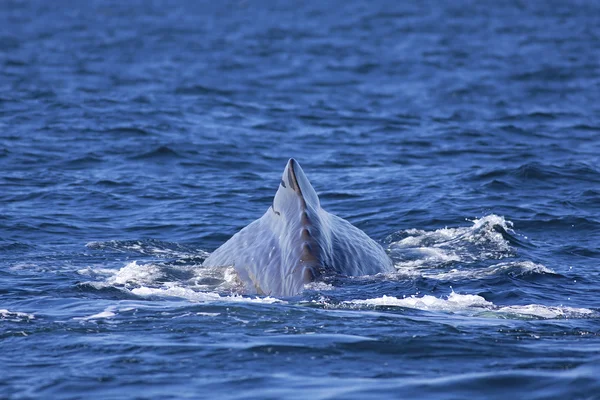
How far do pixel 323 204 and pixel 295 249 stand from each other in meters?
6.97

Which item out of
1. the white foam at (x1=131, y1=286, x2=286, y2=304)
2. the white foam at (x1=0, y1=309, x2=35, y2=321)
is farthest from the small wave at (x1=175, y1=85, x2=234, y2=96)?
the white foam at (x1=0, y1=309, x2=35, y2=321)

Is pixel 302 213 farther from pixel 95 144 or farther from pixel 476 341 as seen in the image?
pixel 95 144

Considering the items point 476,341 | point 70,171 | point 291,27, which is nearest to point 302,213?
point 476,341

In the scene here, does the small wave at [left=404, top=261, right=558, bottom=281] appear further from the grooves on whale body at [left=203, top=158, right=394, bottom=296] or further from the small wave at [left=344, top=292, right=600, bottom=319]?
the small wave at [left=344, top=292, right=600, bottom=319]

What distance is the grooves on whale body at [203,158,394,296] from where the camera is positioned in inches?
456

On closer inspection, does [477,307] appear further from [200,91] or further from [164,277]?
[200,91]

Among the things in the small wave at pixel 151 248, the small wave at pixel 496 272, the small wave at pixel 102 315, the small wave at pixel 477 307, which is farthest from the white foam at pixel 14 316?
the small wave at pixel 496 272

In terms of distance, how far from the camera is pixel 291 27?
5806cm

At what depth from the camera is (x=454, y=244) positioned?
15.2m

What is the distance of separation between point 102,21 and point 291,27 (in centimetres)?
1201

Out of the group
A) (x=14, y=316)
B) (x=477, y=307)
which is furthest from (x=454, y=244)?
(x=14, y=316)

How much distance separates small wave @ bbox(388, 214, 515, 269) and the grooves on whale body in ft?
3.38

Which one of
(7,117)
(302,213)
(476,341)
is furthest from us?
(7,117)

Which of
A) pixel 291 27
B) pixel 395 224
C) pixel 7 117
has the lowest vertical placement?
pixel 395 224
